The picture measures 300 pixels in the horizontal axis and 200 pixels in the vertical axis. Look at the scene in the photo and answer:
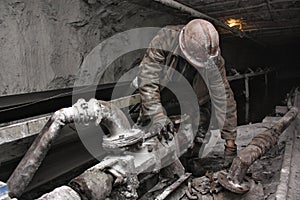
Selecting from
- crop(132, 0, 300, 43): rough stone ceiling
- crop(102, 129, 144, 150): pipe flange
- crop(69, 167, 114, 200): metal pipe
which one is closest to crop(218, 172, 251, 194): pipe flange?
crop(102, 129, 144, 150): pipe flange

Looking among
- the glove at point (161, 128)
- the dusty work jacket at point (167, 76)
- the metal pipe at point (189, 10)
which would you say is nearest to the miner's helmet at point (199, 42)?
the dusty work jacket at point (167, 76)

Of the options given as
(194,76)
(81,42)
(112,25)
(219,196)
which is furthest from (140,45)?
(219,196)

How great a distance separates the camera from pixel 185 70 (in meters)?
2.25

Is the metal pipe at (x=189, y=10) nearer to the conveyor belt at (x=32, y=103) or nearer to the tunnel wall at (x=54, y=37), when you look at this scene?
the tunnel wall at (x=54, y=37)

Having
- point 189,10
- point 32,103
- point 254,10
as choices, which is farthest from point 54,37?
point 254,10

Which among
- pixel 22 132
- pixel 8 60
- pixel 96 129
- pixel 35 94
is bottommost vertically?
pixel 96 129

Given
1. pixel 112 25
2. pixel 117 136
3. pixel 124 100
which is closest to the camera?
pixel 117 136

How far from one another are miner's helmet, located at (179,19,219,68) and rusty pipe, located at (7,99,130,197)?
78cm

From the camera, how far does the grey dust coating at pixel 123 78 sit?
2.12m

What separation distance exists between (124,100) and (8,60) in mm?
838

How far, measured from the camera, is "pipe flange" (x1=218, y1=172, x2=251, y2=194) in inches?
71.1

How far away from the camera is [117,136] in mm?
1463

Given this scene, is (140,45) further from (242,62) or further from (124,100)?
(242,62)

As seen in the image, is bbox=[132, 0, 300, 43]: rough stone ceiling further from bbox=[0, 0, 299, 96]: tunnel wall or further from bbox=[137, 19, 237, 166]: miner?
bbox=[137, 19, 237, 166]: miner
